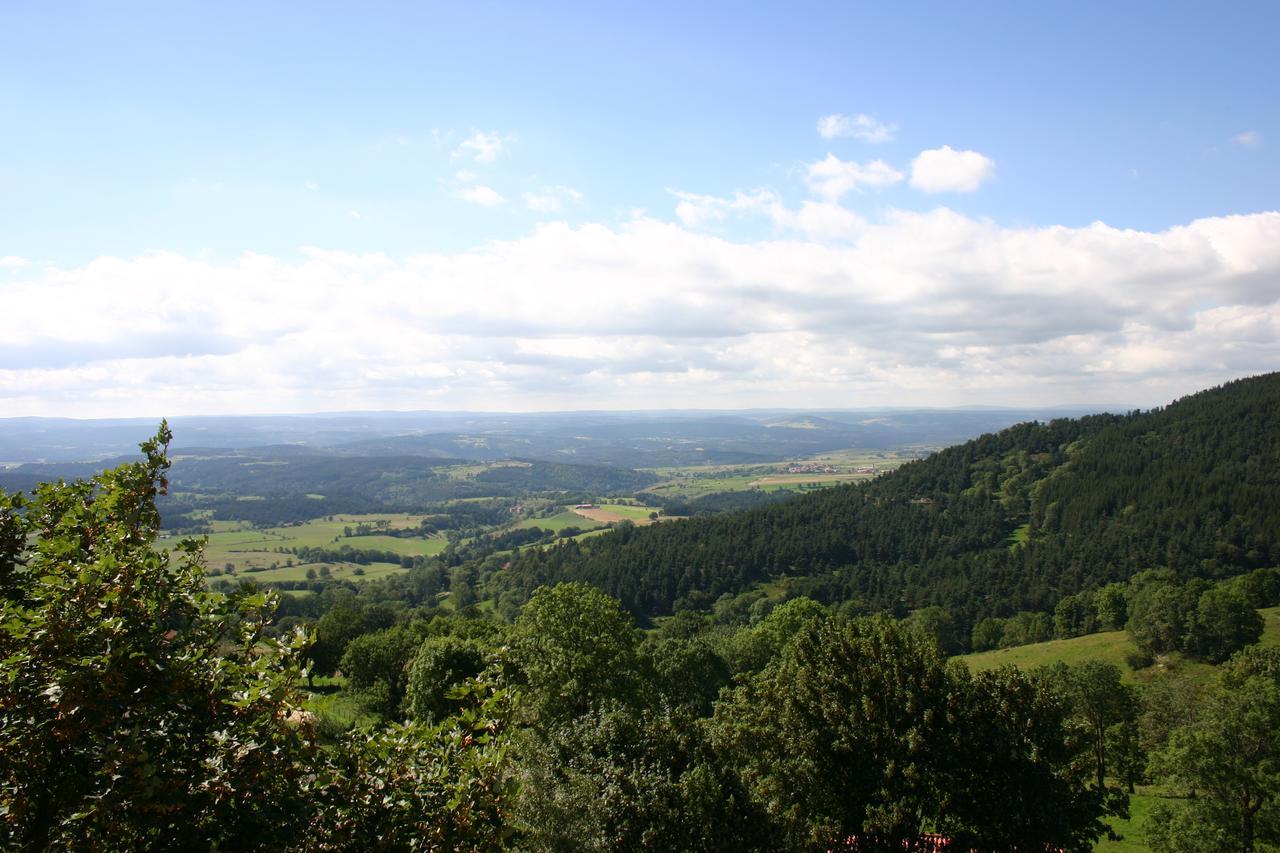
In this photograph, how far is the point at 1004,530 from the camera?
149m

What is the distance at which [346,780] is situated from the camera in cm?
732

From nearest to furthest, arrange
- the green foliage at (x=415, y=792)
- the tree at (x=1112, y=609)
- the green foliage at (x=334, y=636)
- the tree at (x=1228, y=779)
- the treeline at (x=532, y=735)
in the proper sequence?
the treeline at (x=532, y=735) → the green foliage at (x=415, y=792) → the tree at (x=1228, y=779) → the green foliage at (x=334, y=636) → the tree at (x=1112, y=609)

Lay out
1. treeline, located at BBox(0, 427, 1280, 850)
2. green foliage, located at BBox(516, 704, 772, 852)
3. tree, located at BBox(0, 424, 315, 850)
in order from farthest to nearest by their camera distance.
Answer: green foliage, located at BBox(516, 704, 772, 852) < treeline, located at BBox(0, 427, 1280, 850) < tree, located at BBox(0, 424, 315, 850)

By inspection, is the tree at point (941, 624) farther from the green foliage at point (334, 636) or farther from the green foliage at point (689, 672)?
the green foliage at point (334, 636)

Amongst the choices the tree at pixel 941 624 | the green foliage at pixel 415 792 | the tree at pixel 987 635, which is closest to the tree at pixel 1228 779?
the green foliage at pixel 415 792

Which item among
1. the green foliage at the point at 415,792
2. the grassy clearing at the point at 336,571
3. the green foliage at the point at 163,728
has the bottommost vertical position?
the grassy clearing at the point at 336,571

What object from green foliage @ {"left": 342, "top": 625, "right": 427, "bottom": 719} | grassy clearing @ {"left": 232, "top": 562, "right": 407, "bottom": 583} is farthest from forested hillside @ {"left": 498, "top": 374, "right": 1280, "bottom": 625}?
green foliage @ {"left": 342, "top": 625, "right": 427, "bottom": 719}

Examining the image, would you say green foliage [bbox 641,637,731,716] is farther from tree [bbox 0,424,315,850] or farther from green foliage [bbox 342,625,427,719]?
tree [bbox 0,424,315,850]

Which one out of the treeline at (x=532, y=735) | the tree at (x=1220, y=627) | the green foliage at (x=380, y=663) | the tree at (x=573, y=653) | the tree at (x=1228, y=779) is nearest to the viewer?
the treeline at (x=532, y=735)

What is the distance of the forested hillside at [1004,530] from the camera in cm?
11756

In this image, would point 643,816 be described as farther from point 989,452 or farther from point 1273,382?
point 1273,382

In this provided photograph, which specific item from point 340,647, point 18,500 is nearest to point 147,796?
point 18,500

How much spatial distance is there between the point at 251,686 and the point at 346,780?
1.71m

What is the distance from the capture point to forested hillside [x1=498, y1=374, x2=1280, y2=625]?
118 meters
